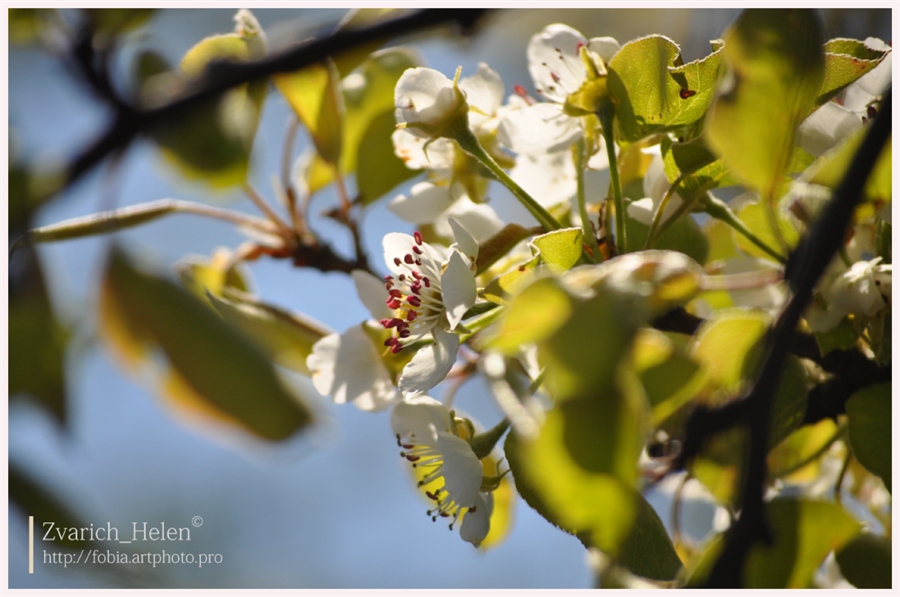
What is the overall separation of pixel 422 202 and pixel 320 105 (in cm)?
11

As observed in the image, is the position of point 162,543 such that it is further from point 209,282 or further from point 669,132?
point 669,132

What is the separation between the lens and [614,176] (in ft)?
1.50

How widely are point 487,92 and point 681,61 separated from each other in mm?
150

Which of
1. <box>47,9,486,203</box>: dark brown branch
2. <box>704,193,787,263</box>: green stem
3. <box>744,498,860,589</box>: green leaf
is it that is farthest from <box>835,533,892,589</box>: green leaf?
<box>47,9,486,203</box>: dark brown branch

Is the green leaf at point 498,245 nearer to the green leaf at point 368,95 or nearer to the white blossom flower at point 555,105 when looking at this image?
the white blossom flower at point 555,105

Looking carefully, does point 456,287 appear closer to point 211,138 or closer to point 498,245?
point 498,245

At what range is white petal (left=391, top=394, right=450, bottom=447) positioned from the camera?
1.70ft

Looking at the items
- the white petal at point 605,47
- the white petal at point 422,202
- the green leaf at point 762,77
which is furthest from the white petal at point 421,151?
the green leaf at point 762,77

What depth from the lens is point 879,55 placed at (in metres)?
0.43

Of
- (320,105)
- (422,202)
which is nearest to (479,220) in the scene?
(422,202)

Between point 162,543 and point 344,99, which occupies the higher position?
Result: point 344,99

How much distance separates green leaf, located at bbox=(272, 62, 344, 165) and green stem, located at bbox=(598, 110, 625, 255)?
0.74 ft

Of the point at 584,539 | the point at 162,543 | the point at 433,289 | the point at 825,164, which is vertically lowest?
the point at 162,543
